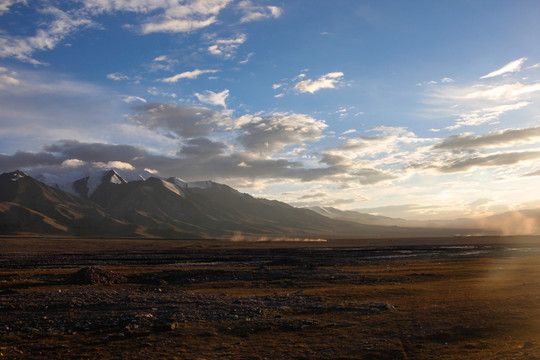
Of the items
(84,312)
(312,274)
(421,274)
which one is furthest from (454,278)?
(84,312)

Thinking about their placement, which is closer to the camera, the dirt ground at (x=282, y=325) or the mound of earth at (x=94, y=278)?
Result: the dirt ground at (x=282, y=325)

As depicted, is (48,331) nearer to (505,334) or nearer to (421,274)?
(505,334)

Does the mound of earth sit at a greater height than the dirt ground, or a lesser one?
lesser

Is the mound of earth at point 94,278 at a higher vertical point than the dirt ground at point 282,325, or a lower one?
lower

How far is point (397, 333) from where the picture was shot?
696 inches

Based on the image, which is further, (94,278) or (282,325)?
(94,278)

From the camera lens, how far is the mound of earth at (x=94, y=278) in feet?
126

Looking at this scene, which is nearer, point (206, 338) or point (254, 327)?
point (206, 338)

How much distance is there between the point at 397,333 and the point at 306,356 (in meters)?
5.50

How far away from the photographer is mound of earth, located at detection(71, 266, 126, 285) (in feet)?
126

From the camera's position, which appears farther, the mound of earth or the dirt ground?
the mound of earth

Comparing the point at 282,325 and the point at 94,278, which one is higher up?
the point at 282,325

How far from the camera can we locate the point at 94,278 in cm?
3878

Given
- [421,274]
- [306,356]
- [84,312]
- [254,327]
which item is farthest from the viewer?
[421,274]
